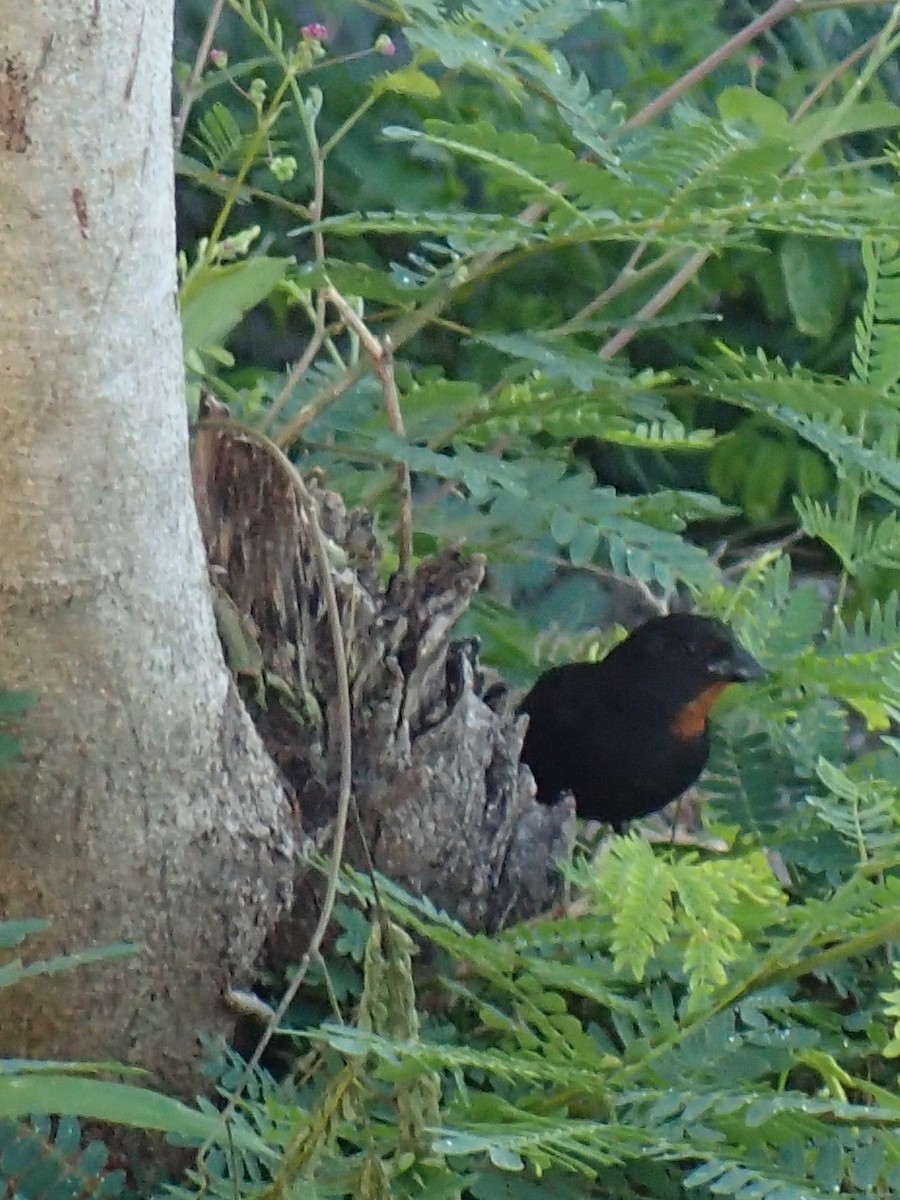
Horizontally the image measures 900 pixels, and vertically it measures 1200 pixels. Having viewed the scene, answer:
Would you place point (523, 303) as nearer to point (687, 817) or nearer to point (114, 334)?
point (687, 817)

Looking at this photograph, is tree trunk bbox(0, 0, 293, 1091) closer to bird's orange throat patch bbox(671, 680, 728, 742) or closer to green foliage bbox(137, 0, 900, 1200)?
green foliage bbox(137, 0, 900, 1200)

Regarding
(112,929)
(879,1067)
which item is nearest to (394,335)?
(112,929)

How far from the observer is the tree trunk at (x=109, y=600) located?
67cm

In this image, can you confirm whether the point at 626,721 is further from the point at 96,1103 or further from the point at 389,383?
the point at 96,1103

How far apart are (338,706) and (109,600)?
0.74ft

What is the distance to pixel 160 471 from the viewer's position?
74cm

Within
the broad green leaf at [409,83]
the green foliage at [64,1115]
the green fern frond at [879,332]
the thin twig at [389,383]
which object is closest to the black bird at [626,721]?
the green fern frond at [879,332]

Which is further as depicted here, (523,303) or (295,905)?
(523,303)

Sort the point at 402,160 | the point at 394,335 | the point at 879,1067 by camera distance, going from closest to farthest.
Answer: the point at 879,1067
the point at 394,335
the point at 402,160

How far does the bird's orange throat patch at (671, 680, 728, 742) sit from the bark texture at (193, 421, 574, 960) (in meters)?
0.42

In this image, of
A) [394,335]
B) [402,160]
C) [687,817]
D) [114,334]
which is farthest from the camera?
[402,160]

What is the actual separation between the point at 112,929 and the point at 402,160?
1.32m

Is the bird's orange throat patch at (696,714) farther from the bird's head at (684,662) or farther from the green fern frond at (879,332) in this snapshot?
the green fern frond at (879,332)

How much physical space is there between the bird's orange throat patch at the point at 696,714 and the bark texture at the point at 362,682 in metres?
0.42
